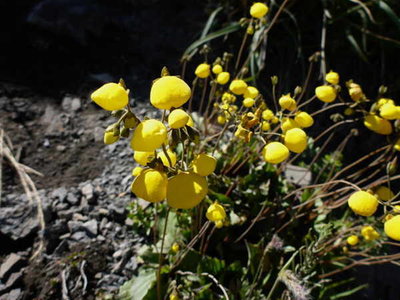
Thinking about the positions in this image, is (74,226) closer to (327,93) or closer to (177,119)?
(177,119)

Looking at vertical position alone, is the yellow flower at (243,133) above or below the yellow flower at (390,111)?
above

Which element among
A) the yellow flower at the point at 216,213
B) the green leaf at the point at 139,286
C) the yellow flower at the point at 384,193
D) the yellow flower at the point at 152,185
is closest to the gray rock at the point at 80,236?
the green leaf at the point at 139,286

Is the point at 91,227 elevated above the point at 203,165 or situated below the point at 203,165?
below

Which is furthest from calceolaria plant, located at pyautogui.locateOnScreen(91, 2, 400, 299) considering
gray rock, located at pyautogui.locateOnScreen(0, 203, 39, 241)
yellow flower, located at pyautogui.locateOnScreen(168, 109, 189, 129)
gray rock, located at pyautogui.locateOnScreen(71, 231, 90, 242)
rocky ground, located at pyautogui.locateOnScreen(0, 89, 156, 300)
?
gray rock, located at pyautogui.locateOnScreen(0, 203, 39, 241)

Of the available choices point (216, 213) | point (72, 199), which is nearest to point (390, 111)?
point (216, 213)

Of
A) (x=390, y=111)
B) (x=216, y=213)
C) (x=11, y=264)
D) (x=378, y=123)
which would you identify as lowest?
(x=11, y=264)

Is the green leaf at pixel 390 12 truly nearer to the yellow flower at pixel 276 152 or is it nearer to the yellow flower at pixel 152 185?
the yellow flower at pixel 276 152
